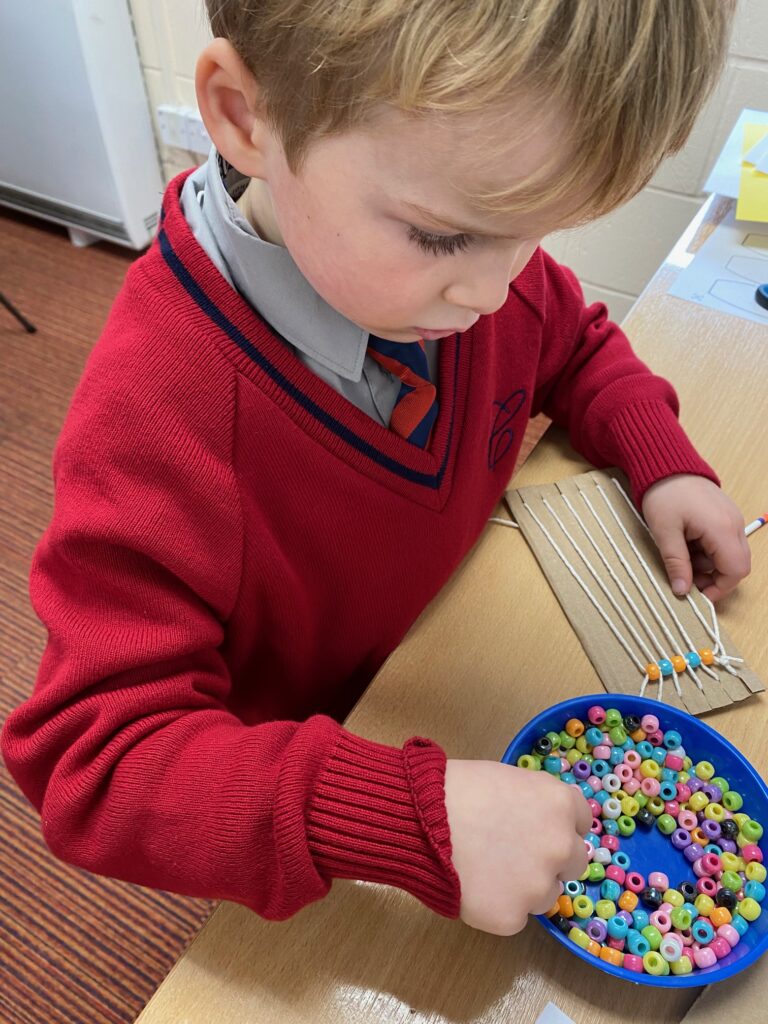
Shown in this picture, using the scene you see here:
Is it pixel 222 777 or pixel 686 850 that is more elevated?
pixel 222 777

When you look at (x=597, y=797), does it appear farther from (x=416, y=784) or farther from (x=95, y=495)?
(x=95, y=495)

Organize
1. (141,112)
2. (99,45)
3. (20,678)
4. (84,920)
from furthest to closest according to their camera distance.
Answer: (141,112)
(99,45)
(20,678)
(84,920)

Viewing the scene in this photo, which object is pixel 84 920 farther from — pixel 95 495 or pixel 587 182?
pixel 587 182

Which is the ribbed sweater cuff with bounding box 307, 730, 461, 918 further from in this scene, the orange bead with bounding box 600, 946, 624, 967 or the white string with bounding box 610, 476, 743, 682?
the white string with bounding box 610, 476, 743, 682

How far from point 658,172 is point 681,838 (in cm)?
108

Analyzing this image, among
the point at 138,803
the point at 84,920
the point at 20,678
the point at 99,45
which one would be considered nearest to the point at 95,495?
the point at 138,803

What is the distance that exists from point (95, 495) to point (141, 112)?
2.01 meters

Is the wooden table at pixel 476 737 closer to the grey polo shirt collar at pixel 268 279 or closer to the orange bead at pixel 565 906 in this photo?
the orange bead at pixel 565 906

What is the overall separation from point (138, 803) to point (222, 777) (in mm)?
54

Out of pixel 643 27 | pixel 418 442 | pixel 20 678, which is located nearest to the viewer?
pixel 643 27

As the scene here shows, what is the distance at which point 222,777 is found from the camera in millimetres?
464

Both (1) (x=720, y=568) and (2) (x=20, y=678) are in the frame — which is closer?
(1) (x=720, y=568)

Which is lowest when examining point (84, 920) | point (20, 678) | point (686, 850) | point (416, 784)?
point (84, 920)

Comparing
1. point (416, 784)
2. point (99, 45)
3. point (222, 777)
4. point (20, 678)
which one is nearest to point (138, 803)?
point (222, 777)
